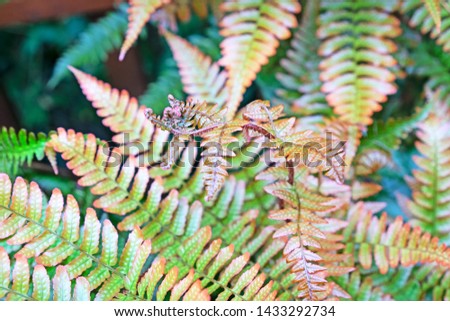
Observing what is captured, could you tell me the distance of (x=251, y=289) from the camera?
743 millimetres

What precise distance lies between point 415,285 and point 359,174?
238mm

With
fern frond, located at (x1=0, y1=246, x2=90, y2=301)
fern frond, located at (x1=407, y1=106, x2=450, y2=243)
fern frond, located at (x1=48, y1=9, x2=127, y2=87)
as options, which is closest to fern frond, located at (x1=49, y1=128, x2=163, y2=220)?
fern frond, located at (x1=0, y1=246, x2=90, y2=301)

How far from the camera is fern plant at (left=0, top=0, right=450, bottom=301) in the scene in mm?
715

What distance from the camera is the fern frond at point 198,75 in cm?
102

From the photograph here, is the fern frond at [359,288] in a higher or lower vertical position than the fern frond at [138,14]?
lower

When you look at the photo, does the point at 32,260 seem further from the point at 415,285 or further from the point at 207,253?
the point at 415,285

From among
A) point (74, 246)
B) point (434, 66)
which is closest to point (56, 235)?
point (74, 246)

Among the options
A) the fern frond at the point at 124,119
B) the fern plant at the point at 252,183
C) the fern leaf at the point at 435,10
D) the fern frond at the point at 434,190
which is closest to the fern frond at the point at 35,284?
the fern plant at the point at 252,183

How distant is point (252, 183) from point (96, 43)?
2.51 ft

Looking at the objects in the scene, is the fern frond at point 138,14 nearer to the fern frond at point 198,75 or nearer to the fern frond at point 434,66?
the fern frond at point 198,75

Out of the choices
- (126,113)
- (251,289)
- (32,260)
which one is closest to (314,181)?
(251,289)

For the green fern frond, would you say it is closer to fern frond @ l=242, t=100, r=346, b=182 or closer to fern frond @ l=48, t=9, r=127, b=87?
fern frond @ l=48, t=9, r=127, b=87

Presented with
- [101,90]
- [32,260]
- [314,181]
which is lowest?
[32,260]

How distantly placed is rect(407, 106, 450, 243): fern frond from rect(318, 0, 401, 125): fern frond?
136 mm
